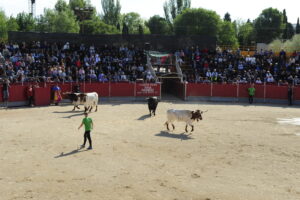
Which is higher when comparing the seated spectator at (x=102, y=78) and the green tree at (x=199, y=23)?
the green tree at (x=199, y=23)

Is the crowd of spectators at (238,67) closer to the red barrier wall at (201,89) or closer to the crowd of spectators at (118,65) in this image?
the crowd of spectators at (118,65)

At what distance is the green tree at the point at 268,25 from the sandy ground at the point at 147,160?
83.5 m

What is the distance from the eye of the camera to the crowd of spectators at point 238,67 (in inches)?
1304

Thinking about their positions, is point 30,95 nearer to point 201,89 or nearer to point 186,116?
point 186,116

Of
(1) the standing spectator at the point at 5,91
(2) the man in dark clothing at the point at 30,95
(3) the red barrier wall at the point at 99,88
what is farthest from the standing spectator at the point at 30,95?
(3) the red barrier wall at the point at 99,88

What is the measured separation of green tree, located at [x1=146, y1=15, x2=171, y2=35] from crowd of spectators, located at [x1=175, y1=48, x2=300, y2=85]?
230ft

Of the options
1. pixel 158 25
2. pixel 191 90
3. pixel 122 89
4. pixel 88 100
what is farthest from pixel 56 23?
pixel 88 100

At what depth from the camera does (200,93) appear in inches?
1243

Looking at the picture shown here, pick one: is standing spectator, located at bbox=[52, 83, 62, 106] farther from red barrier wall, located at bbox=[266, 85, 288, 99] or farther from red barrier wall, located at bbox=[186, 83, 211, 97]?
red barrier wall, located at bbox=[266, 85, 288, 99]

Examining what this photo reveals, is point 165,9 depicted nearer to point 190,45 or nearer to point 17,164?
point 190,45

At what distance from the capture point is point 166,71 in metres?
36.7

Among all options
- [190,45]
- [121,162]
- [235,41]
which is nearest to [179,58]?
[190,45]

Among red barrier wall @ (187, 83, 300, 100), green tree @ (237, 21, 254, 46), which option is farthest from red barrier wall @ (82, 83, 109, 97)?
green tree @ (237, 21, 254, 46)

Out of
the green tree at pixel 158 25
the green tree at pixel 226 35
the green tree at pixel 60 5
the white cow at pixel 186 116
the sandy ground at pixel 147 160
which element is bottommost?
the sandy ground at pixel 147 160
